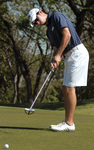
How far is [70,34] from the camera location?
→ 5.27m

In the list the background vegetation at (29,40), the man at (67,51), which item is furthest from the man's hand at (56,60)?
the background vegetation at (29,40)

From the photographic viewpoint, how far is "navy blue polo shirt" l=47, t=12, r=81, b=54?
518cm

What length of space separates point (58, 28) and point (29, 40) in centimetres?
2881

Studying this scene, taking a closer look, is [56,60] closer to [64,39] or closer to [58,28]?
[64,39]

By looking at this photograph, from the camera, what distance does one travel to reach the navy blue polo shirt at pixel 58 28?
5180 mm

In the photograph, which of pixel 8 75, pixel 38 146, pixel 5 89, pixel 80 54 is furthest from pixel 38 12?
pixel 5 89

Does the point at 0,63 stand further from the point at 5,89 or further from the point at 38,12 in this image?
the point at 38,12

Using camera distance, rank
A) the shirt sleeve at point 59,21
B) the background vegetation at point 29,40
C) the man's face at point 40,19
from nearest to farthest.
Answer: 1. the shirt sleeve at point 59,21
2. the man's face at point 40,19
3. the background vegetation at point 29,40

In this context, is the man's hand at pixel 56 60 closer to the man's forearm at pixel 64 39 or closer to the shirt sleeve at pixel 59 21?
the man's forearm at pixel 64 39

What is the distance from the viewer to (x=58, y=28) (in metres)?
5.22

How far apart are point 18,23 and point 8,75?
53.5 feet

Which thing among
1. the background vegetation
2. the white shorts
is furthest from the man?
the background vegetation

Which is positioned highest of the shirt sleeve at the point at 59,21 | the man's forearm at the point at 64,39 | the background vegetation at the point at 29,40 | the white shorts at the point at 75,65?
the shirt sleeve at the point at 59,21

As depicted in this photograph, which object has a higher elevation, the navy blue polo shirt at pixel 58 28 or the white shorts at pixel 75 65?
the navy blue polo shirt at pixel 58 28
